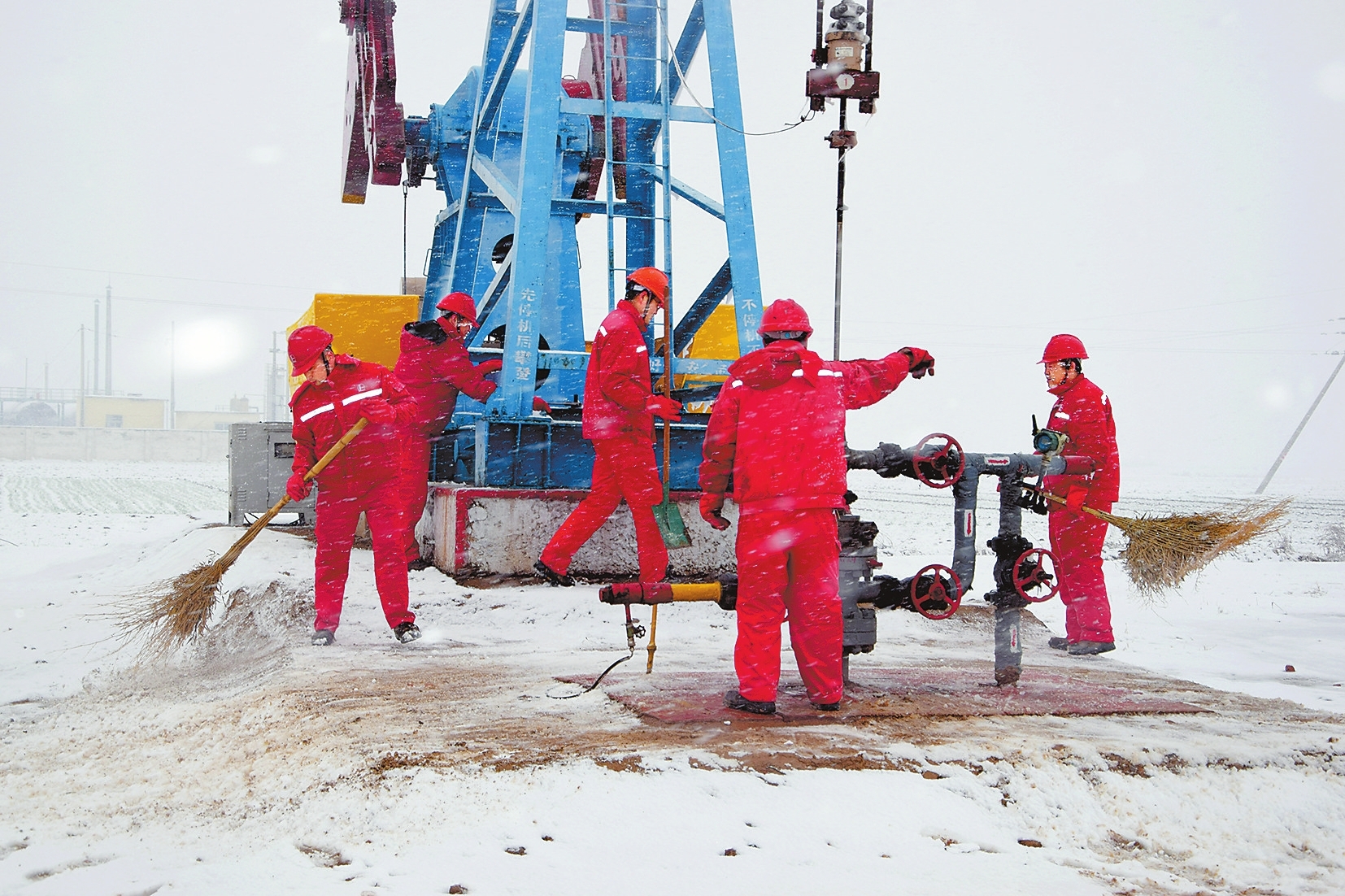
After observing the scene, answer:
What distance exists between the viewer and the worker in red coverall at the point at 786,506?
4.29 meters

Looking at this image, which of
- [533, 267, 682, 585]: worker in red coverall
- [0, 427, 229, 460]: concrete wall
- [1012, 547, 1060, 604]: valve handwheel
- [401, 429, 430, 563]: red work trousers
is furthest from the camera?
[0, 427, 229, 460]: concrete wall

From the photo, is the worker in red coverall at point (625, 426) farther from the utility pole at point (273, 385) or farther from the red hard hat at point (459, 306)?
the utility pole at point (273, 385)

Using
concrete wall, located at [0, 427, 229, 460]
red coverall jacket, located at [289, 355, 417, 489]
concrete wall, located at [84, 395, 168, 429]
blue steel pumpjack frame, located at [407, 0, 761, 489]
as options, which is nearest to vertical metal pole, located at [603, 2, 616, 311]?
blue steel pumpjack frame, located at [407, 0, 761, 489]

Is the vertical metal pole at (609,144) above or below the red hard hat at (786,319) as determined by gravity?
above

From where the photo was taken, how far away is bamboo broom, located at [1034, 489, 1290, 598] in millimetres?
5594

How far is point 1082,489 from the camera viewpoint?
19.5 feet

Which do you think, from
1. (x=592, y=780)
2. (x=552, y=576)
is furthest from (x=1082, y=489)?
(x=592, y=780)

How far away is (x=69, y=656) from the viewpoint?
6223mm

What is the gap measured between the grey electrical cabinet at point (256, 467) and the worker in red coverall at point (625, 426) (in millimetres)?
5386

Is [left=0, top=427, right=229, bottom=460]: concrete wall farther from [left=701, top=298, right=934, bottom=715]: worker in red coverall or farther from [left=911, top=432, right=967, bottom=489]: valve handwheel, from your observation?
[left=911, top=432, right=967, bottom=489]: valve handwheel

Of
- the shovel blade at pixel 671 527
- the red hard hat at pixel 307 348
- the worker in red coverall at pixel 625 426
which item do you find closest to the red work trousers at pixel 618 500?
the worker in red coverall at pixel 625 426

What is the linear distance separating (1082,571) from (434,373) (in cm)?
465

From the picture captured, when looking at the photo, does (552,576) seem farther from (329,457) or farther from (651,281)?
(651,281)

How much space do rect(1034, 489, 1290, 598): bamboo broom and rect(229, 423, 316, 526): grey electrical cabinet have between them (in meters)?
8.34
